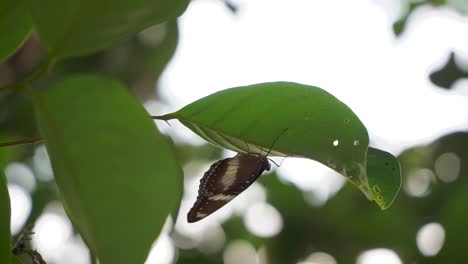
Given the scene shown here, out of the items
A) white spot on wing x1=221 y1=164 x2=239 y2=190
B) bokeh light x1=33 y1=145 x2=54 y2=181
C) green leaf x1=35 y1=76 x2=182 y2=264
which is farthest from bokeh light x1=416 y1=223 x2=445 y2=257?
bokeh light x1=33 y1=145 x2=54 y2=181

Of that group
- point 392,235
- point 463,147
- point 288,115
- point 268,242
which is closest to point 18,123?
point 268,242

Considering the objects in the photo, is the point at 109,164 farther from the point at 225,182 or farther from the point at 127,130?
the point at 225,182

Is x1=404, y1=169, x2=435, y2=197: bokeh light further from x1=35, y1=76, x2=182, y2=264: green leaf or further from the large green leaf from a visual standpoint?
x1=35, y1=76, x2=182, y2=264: green leaf

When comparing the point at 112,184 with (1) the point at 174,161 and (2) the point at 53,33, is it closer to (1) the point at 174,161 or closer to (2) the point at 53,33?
(1) the point at 174,161

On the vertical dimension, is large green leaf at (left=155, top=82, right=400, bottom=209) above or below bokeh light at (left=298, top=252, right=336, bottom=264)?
above

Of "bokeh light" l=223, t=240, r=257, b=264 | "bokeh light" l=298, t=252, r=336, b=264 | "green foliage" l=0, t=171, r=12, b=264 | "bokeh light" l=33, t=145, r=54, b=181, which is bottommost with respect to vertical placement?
"bokeh light" l=33, t=145, r=54, b=181

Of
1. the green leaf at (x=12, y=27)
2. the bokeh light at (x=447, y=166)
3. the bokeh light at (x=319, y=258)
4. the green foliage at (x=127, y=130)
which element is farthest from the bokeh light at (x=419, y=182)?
the green leaf at (x=12, y=27)
